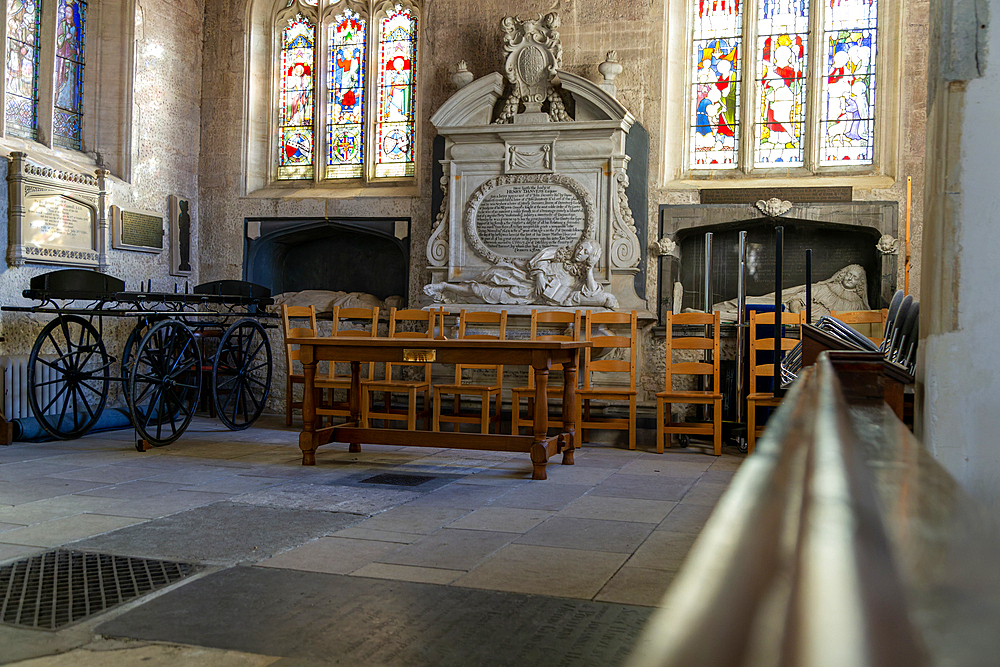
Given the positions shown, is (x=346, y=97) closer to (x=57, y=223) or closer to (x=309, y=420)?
(x=57, y=223)

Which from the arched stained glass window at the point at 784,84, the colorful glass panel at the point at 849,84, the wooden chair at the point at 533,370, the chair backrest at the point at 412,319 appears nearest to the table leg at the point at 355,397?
the chair backrest at the point at 412,319

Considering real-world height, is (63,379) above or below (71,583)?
above

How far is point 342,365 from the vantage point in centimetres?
804

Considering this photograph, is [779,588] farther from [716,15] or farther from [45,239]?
[716,15]

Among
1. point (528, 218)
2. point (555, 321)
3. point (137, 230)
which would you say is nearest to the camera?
point (555, 321)

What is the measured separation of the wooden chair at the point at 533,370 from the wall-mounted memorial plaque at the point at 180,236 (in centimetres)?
364

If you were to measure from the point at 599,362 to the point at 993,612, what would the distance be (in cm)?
615

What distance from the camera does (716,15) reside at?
25.0ft

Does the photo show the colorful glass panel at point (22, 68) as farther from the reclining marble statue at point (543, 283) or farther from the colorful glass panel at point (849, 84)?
the colorful glass panel at point (849, 84)

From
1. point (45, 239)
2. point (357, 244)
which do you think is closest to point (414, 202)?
point (357, 244)

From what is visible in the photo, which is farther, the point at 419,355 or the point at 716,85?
the point at 716,85

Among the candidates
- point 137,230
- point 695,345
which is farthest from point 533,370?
point 137,230

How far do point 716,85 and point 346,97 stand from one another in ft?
12.0

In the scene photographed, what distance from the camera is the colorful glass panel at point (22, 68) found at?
7039mm
